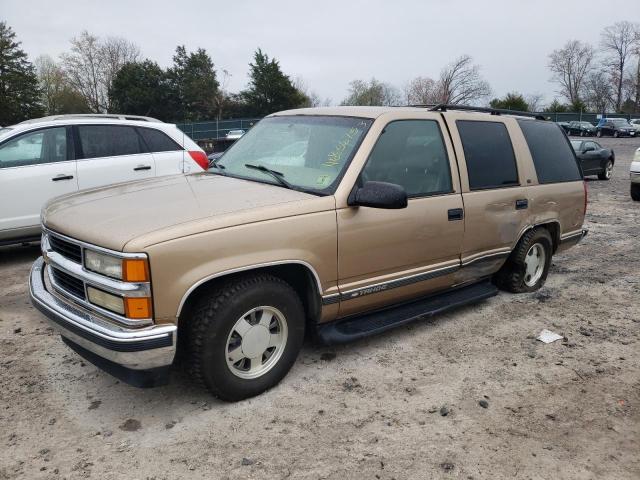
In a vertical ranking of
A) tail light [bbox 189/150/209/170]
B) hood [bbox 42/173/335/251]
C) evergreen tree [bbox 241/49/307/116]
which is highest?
evergreen tree [bbox 241/49/307/116]

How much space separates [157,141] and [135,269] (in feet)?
16.1

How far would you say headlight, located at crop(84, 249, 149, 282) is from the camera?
2.61 metres

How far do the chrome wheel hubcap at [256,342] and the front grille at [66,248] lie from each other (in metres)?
0.98

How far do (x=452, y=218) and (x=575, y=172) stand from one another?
230 centimetres

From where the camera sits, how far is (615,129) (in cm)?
4316

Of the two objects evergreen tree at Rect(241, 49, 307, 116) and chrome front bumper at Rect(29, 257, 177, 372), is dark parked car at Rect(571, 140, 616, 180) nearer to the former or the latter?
chrome front bumper at Rect(29, 257, 177, 372)

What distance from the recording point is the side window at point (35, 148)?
6035 mm

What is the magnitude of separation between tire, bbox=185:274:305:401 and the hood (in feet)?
1.33

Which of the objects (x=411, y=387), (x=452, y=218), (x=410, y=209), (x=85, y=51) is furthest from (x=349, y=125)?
(x=85, y=51)

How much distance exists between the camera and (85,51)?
5972 centimetres

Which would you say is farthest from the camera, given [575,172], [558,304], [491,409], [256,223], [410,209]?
[575,172]

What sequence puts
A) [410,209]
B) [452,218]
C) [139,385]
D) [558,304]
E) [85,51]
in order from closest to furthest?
[139,385] < [410,209] < [452,218] < [558,304] < [85,51]

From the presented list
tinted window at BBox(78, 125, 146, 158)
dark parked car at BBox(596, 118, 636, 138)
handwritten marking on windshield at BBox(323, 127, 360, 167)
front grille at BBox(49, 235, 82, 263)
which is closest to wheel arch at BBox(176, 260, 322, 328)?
front grille at BBox(49, 235, 82, 263)

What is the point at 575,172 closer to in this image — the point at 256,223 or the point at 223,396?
the point at 256,223
